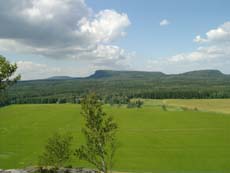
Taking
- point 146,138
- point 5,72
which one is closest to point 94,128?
point 5,72

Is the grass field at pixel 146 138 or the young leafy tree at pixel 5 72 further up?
the young leafy tree at pixel 5 72

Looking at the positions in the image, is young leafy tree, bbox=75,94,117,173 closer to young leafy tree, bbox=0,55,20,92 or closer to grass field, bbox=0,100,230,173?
young leafy tree, bbox=0,55,20,92

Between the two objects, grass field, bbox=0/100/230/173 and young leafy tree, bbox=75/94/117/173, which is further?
grass field, bbox=0/100/230/173

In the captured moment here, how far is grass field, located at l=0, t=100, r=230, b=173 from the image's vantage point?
74688 mm

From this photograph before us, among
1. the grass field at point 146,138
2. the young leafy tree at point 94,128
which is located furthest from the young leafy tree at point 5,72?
the grass field at point 146,138

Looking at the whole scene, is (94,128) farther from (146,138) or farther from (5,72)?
(146,138)

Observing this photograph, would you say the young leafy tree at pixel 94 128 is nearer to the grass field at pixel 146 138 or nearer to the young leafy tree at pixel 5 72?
the young leafy tree at pixel 5 72

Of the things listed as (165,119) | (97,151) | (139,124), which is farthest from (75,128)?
(97,151)

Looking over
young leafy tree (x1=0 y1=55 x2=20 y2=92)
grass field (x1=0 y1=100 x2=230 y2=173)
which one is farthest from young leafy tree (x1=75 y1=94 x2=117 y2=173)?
grass field (x1=0 y1=100 x2=230 y2=173)

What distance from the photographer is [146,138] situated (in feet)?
339

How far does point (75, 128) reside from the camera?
122125 mm

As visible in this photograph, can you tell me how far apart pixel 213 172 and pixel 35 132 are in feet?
238

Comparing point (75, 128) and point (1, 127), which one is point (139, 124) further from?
point (1, 127)

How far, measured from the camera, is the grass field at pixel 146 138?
74688 mm
